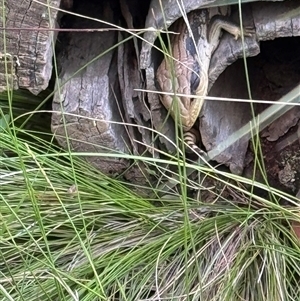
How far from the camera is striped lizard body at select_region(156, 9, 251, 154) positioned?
4.10ft

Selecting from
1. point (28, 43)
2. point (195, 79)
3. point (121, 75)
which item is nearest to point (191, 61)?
point (195, 79)

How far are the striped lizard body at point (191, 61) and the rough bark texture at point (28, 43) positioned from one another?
24 cm

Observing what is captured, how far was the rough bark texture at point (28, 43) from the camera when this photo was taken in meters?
1.17

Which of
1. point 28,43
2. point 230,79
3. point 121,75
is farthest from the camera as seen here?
point 230,79

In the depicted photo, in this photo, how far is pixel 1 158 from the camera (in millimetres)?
1236

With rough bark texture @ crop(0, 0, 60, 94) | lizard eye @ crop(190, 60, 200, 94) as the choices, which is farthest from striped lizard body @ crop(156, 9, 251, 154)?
rough bark texture @ crop(0, 0, 60, 94)

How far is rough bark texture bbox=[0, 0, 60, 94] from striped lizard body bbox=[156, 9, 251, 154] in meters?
0.24

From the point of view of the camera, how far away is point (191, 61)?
4.18ft

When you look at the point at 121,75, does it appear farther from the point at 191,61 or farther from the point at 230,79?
the point at 230,79

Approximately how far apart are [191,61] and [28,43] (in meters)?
0.34

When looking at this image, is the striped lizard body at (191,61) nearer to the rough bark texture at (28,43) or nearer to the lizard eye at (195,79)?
the lizard eye at (195,79)

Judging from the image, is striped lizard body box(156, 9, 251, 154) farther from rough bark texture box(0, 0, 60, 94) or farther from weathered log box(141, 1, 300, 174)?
rough bark texture box(0, 0, 60, 94)

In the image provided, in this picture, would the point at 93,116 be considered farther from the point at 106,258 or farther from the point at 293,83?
the point at 293,83

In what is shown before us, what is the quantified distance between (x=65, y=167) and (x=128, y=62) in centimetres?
28
